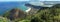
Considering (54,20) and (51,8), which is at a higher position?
(51,8)

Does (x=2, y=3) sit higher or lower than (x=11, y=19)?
higher

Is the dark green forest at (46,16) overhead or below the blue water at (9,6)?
below

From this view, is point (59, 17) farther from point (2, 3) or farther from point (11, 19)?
point (2, 3)


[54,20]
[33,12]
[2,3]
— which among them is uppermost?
[2,3]

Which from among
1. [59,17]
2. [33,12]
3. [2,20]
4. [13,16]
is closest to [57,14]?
[59,17]

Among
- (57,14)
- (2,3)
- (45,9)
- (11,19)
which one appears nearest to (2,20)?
(11,19)

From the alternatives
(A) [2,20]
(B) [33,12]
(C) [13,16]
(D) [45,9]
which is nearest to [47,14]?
Answer: (D) [45,9]

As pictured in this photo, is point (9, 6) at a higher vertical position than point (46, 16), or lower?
higher

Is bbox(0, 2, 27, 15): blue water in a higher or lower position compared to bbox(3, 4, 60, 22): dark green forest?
higher

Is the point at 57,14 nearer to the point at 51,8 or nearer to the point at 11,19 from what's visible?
the point at 51,8
